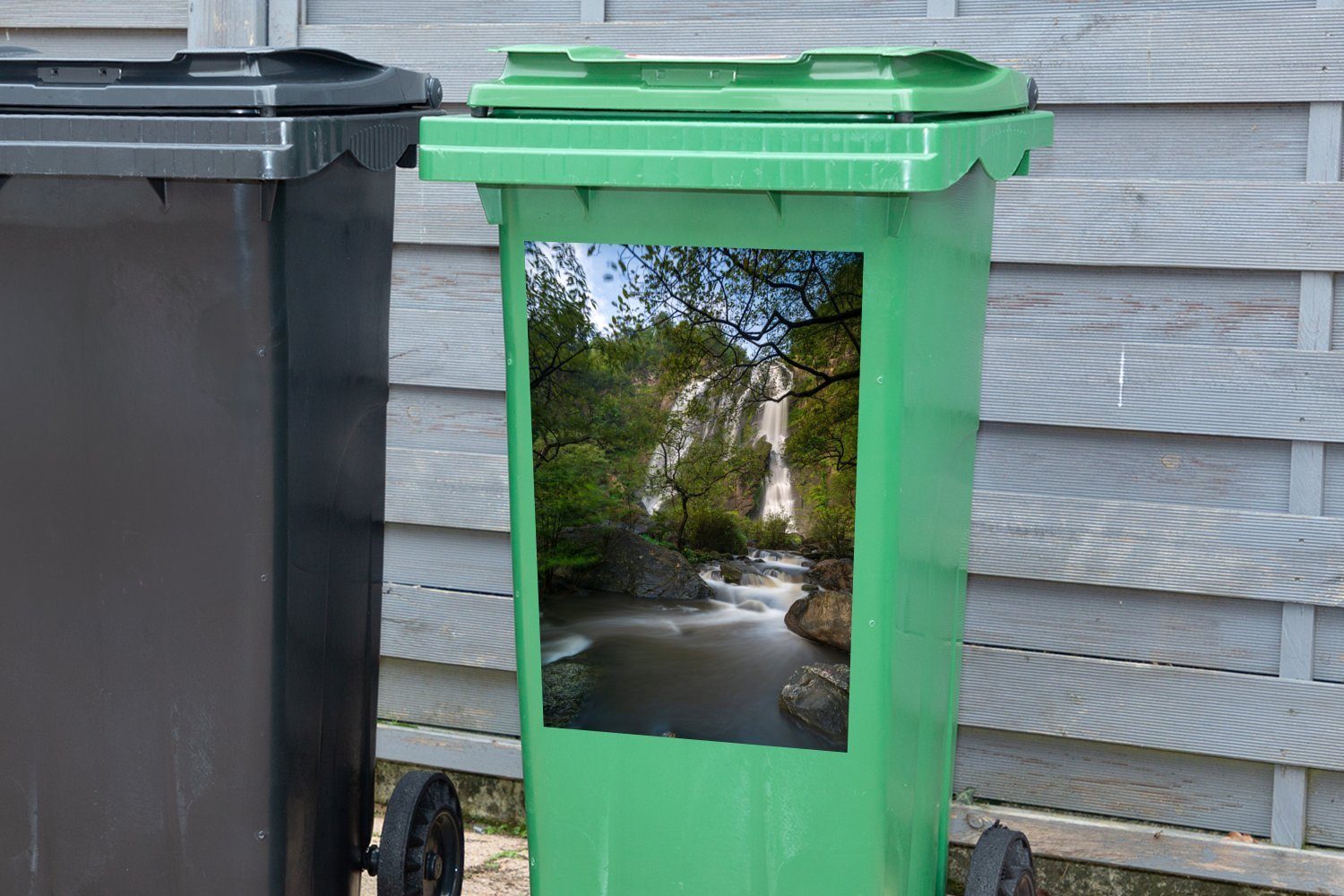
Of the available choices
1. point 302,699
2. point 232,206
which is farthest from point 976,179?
point 302,699

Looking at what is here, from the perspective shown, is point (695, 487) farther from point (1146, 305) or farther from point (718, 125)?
point (1146, 305)

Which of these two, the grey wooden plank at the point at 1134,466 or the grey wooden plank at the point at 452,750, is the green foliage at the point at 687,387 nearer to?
the grey wooden plank at the point at 1134,466

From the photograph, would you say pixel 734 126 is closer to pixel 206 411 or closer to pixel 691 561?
pixel 691 561

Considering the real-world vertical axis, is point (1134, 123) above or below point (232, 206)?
above

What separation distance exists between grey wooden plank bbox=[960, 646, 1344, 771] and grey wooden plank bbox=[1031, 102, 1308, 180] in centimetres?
109

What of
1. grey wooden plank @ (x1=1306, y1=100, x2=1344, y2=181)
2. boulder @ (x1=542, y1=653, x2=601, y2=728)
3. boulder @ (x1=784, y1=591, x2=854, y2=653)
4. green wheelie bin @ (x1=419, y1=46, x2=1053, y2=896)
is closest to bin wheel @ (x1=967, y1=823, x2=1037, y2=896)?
green wheelie bin @ (x1=419, y1=46, x2=1053, y2=896)

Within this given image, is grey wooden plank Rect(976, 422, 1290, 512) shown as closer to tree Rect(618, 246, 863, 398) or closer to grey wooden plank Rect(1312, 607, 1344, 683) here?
grey wooden plank Rect(1312, 607, 1344, 683)

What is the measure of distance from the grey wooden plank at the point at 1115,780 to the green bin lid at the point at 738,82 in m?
1.64

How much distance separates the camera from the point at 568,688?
2.25m

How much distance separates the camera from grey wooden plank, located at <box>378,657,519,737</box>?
3.47m

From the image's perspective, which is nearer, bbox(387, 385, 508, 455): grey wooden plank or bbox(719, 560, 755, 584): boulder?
bbox(719, 560, 755, 584): boulder

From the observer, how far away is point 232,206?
204cm

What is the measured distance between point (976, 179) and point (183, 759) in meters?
1.67

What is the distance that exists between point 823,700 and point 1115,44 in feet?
5.23
